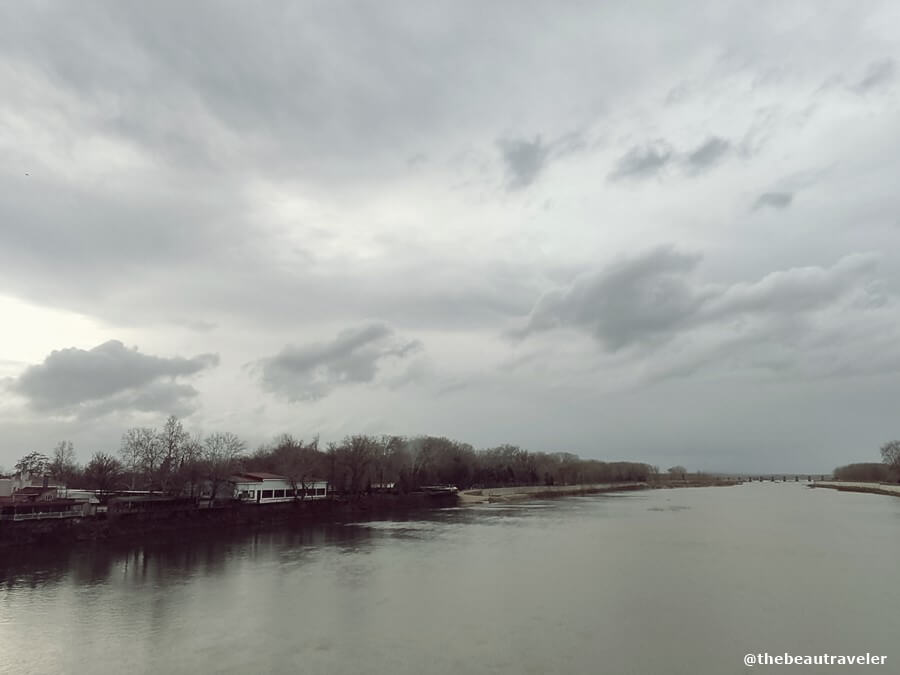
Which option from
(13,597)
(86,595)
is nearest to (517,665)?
(86,595)

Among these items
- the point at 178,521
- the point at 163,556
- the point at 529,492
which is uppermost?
the point at 178,521

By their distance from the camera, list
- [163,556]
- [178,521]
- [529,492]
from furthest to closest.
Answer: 1. [529,492]
2. [178,521]
3. [163,556]

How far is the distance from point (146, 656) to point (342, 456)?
6247cm

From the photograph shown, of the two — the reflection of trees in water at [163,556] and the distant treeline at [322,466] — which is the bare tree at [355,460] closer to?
the distant treeline at [322,466]

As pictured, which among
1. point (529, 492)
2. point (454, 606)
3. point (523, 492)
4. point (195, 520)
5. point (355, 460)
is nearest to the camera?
point (454, 606)

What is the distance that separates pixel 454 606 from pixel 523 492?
286ft

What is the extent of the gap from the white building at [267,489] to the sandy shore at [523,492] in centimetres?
2829

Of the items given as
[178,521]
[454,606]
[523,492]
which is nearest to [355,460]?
[178,521]

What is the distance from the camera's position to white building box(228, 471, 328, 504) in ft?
190

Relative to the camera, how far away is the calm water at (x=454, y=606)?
15461 mm

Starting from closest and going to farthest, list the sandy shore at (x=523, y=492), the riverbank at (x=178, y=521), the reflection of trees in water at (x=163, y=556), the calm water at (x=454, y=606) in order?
the calm water at (x=454, y=606)
the reflection of trees in water at (x=163, y=556)
the riverbank at (x=178, y=521)
the sandy shore at (x=523, y=492)

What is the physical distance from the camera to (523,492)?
344 feet

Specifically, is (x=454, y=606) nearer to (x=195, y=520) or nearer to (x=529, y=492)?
(x=195, y=520)

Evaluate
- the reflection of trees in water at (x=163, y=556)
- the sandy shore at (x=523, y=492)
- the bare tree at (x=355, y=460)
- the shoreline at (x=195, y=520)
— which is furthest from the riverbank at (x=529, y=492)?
the reflection of trees in water at (x=163, y=556)
